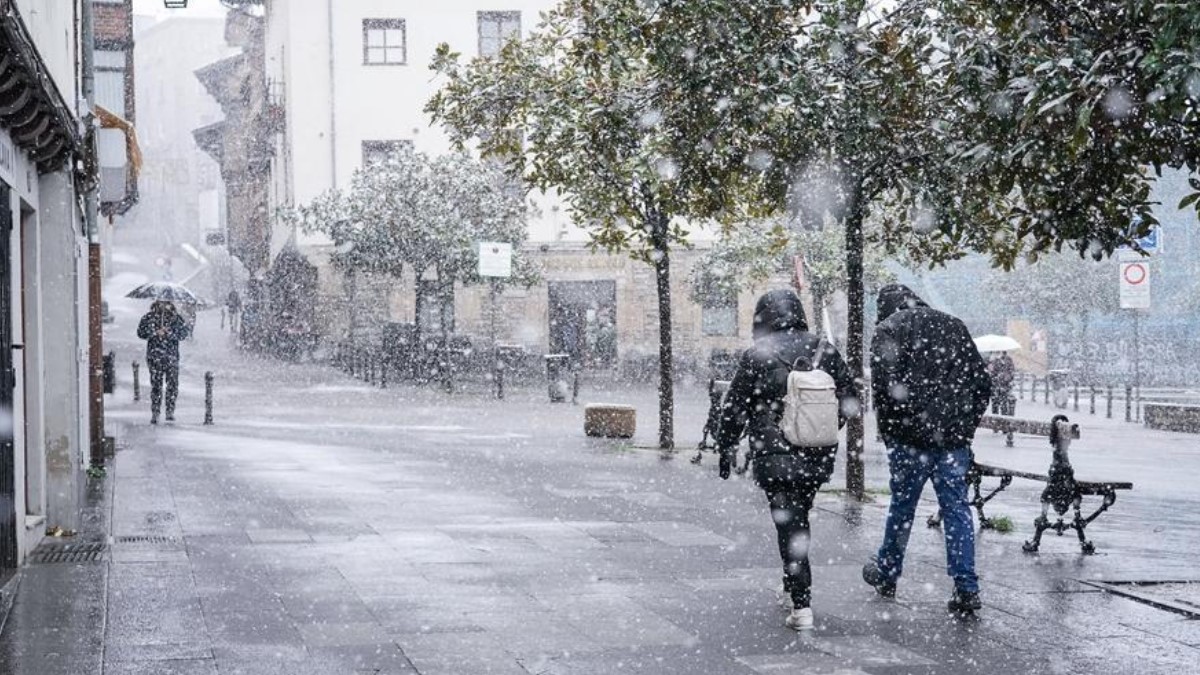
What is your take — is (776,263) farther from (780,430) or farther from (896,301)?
(780,430)

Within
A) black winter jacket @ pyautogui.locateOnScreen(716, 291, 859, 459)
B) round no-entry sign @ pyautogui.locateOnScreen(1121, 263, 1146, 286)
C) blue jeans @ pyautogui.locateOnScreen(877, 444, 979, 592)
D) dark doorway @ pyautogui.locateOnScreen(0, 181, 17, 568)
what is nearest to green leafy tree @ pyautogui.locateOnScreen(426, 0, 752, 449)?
black winter jacket @ pyautogui.locateOnScreen(716, 291, 859, 459)

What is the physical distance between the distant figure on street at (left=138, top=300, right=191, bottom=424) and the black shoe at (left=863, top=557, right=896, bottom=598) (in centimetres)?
1470

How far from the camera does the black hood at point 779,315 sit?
741cm

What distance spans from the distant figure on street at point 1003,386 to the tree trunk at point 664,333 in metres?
9.36

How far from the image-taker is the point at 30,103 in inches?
321

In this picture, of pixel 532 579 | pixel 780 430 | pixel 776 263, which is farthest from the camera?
pixel 776 263

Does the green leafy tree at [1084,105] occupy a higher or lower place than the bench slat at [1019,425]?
higher

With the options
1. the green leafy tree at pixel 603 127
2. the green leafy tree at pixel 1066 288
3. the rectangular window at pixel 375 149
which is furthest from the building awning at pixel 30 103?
the green leafy tree at pixel 1066 288

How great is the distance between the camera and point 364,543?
9.84 m

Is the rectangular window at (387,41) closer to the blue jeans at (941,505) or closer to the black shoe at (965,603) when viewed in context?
the blue jeans at (941,505)

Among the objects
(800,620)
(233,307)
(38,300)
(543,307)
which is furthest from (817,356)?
(233,307)

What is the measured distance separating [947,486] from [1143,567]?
2453 mm

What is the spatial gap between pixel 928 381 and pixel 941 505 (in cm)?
72

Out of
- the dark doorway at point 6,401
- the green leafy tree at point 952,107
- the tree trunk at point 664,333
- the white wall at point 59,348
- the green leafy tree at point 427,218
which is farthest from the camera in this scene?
the green leafy tree at point 427,218
